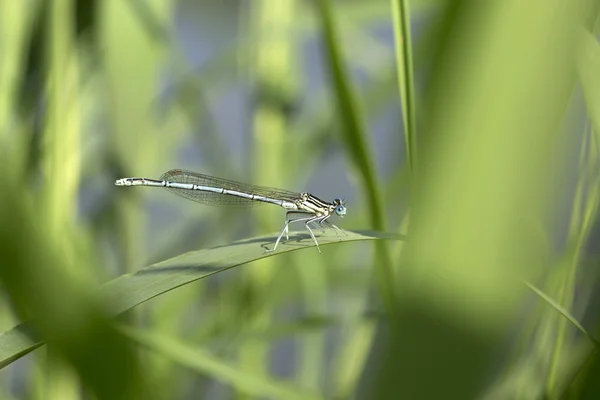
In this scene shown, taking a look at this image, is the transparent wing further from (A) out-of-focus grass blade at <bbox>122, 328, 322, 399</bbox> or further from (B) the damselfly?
(A) out-of-focus grass blade at <bbox>122, 328, 322, 399</bbox>

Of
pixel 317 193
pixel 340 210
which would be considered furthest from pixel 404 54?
pixel 317 193

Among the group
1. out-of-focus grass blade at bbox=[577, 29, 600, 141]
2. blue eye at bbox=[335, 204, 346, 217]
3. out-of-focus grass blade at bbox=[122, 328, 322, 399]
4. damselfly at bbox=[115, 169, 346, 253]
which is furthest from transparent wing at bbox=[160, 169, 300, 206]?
out-of-focus grass blade at bbox=[577, 29, 600, 141]

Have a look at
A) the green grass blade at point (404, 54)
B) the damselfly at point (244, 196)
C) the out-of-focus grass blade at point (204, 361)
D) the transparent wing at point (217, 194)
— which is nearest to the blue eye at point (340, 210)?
the damselfly at point (244, 196)

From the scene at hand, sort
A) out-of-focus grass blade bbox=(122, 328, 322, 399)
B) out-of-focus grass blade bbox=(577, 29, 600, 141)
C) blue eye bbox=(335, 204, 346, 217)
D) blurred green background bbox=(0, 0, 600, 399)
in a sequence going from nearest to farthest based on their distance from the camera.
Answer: blurred green background bbox=(0, 0, 600, 399)
out-of-focus grass blade bbox=(577, 29, 600, 141)
out-of-focus grass blade bbox=(122, 328, 322, 399)
blue eye bbox=(335, 204, 346, 217)

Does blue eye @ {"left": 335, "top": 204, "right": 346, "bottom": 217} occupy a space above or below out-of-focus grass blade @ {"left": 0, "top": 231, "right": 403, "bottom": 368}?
above

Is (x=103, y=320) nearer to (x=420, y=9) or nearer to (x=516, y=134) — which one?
(x=516, y=134)

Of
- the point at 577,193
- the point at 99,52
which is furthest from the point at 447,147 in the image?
the point at 99,52

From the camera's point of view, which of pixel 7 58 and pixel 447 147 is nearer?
pixel 447 147

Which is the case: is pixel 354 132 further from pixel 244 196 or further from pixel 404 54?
pixel 244 196
